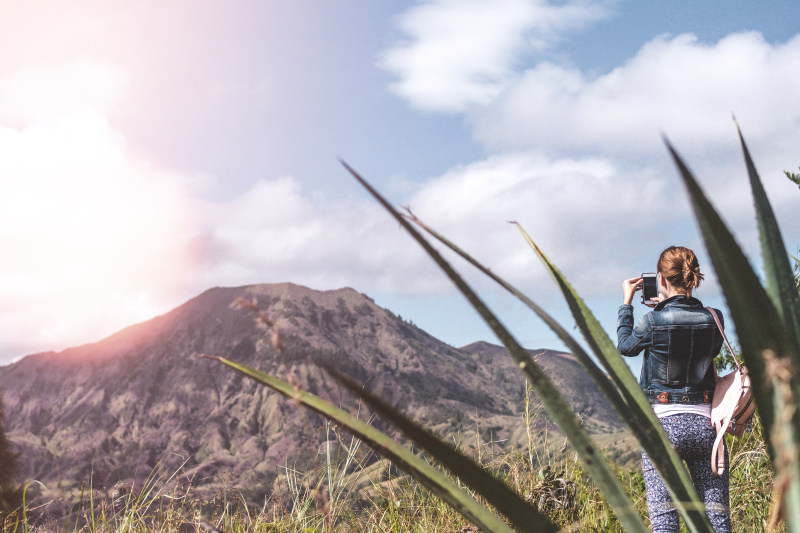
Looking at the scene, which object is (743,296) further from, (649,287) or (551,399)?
(649,287)

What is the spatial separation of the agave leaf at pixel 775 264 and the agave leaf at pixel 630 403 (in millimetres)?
264

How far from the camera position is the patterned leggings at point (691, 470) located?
10.8 feet

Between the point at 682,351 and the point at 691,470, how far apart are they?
66cm

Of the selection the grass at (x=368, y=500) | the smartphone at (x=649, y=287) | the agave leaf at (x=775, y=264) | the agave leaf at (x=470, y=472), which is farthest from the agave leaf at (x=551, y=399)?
the smartphone at (x=649, y=287)

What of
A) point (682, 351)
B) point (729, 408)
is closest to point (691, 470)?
point (729, 408)

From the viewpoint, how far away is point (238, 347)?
164 metres

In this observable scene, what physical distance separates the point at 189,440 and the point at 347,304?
71031 mm

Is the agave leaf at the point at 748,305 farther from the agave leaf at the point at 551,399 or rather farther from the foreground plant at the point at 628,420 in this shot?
the agave leaf at the point at 551,399

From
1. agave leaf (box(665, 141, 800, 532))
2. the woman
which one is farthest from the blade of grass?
the woman

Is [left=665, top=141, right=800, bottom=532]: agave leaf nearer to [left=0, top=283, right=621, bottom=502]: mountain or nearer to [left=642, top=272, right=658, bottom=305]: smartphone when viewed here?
[left=642, top=272, right=658, bottom=305]: smartphone

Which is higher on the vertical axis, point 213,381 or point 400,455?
point 213,381

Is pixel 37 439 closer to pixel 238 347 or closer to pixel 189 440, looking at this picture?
pixel 189 440

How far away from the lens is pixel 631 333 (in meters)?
3.54

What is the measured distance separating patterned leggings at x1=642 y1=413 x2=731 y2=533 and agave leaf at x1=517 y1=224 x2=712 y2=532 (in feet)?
7.94
